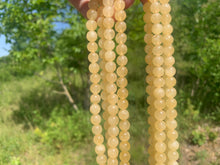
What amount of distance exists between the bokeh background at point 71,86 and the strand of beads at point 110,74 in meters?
0.25

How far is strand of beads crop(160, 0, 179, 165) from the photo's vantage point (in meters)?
0.67

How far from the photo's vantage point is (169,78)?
694mm

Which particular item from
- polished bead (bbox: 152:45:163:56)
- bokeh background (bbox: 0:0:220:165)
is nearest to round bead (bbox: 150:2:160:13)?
polished bead (bbox: 152:45:163:56)

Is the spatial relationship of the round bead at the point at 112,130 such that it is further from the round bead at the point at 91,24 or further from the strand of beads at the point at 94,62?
the round bead at the point at 91,24

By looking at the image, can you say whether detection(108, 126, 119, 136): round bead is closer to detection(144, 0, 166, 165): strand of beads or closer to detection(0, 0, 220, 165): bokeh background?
detection(144, 0, 166, 165): strand of beads

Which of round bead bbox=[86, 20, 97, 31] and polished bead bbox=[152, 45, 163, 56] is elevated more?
round bead bbox=[86, 20, 97, 31]

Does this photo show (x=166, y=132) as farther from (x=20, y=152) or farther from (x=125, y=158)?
(x=20, y=152)

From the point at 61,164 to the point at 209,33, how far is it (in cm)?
187

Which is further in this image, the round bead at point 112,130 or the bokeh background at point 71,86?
the bokeh background at point 71,86

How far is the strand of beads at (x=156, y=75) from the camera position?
657 millimetres

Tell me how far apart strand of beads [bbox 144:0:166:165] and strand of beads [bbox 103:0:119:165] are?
0.12 m

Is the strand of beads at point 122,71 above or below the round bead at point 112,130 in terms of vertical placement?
above

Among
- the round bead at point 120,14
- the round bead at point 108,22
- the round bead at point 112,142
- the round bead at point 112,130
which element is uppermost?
the round bead at point 120,14

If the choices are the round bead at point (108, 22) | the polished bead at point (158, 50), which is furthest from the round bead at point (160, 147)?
the round bead at point (108, 22)
